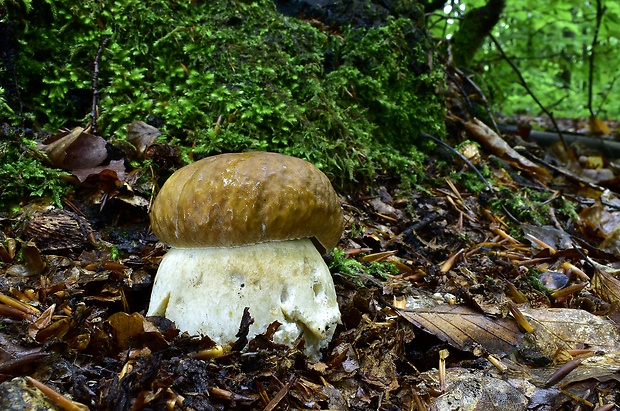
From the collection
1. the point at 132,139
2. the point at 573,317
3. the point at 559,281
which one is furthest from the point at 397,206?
the point at 132,139

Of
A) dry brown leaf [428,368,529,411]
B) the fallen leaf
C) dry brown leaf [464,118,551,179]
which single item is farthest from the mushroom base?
the fallen leaf

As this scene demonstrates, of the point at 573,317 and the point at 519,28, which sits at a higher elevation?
the point at 519,28

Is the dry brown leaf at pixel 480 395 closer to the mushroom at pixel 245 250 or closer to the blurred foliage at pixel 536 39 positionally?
the mushroom at pixel 245 250

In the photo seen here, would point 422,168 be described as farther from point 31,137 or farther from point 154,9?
point 31,137

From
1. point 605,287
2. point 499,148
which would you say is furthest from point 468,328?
point 499,148

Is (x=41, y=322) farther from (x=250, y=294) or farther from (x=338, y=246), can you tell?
(x=338, y=246)

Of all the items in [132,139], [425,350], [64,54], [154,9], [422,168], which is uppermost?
[154,9]

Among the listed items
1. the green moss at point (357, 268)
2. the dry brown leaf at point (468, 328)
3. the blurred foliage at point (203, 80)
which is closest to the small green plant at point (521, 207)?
the blurred foliage at point (203, 80)
